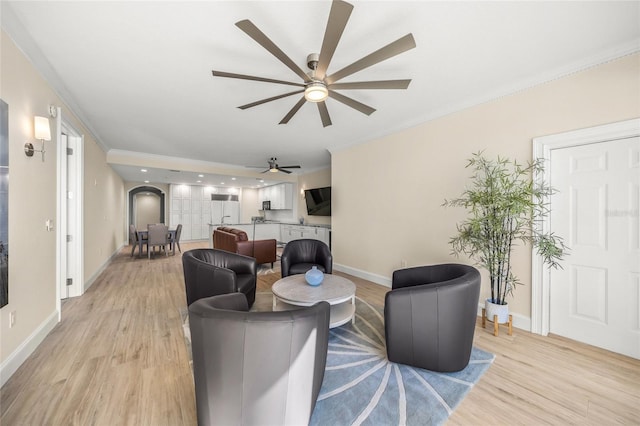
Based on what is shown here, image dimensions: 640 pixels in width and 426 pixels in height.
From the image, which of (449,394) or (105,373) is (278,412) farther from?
(105,373)

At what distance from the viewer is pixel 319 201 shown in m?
7.34

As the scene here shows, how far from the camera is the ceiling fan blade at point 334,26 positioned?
1.33m

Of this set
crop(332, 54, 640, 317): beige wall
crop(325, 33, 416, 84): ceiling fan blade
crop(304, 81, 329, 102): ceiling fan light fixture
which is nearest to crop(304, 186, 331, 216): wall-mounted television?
crop(332, 54, 640, 317): beige wall

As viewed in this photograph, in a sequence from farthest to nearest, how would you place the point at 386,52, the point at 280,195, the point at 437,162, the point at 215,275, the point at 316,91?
the point at 280,195 < the point at 437,162 < the point at 215,275 < the point at 316,91 < the point at 386,52

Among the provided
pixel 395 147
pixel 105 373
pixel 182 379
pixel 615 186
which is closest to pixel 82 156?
pixel 105 373

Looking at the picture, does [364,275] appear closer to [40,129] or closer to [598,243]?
[598,243]

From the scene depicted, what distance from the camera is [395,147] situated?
4172mm

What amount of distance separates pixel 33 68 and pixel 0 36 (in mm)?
625

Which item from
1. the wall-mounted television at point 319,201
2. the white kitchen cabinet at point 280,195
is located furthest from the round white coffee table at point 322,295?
the white kitchen cabinet at point 280,195

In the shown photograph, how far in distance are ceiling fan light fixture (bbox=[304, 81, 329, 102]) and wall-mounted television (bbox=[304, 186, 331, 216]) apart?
470 centimetres

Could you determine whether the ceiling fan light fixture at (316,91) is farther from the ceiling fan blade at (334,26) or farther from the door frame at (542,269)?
the door frame at (542,269)

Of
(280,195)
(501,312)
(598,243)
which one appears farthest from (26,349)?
(280,195)

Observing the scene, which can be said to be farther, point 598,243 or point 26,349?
point 598,243

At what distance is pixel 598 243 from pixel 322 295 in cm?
271
